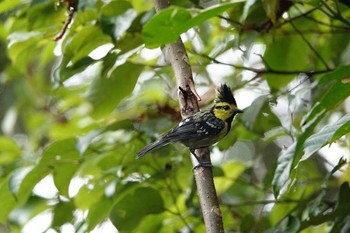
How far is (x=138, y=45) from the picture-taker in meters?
1.84

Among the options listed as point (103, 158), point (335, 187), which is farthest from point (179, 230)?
point (335, 187)

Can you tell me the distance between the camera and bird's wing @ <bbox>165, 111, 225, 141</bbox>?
5.16ft

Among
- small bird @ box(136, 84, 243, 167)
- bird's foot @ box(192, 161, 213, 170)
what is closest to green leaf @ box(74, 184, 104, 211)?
small bird @ box(136, 84, 243, 167)

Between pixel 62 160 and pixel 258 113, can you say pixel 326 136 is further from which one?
pixel 62 160

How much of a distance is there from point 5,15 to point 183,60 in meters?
1.09

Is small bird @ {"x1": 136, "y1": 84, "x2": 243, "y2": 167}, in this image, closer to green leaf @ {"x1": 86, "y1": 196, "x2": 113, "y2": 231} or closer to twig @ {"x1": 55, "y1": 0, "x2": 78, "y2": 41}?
green leaf @ {"x1": 86, "y1": 196, "x2": 113, "y2": 231}

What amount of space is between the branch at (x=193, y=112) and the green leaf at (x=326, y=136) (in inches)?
6.8

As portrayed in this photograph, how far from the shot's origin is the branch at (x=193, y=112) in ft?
4.35

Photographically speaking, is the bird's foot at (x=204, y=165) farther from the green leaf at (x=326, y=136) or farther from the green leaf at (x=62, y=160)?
the green leaf at (x=62, y=160)

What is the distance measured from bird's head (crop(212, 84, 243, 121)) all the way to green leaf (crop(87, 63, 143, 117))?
29cm

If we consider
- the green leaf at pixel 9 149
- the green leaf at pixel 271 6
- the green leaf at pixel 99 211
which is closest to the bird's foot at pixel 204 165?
the green leaf at pixel 271 6

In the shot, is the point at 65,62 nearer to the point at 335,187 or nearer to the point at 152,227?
the point at 152,227

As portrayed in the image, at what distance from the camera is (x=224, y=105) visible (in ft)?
5.57

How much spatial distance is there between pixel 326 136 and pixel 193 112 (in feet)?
0.98
